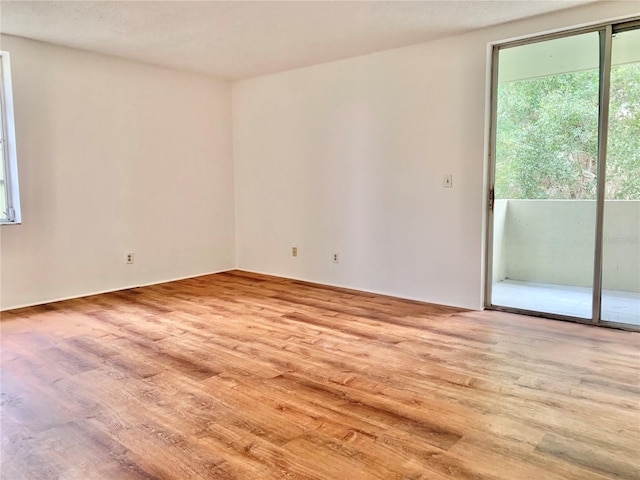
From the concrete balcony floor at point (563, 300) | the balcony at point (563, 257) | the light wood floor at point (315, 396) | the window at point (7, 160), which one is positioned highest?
the window at point (7, 160)

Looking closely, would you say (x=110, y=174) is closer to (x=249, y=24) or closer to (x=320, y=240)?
(x=249, y=24)

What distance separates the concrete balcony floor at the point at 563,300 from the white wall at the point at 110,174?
3.42 meters

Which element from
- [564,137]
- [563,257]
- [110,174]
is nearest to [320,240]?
[110,174]

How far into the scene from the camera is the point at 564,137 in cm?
354

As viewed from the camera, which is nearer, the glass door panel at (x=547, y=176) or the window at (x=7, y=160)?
the glass door panel at (x=547, y=176)

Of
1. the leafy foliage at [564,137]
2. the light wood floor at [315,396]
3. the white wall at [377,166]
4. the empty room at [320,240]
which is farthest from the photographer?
the white wall at [377,166]

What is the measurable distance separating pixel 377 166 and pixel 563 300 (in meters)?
2.01

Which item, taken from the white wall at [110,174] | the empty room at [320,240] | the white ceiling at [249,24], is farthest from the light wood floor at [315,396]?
the white ceiling at [249,24]

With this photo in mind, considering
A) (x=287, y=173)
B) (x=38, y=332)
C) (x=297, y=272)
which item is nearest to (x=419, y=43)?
(x=287, y=173)

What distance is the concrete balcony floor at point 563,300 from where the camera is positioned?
341cm

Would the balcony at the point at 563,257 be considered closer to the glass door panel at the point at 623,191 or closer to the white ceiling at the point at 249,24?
the glass door panel at the point at 623,191

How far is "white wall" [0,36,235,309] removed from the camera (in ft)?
13.4

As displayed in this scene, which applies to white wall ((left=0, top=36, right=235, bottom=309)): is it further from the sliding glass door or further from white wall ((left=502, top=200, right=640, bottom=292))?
white wall ((left=502, top=200, right=640, bottom=292))

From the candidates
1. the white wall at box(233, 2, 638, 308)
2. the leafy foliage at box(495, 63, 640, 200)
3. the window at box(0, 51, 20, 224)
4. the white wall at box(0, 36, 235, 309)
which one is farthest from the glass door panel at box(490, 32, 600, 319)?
the window at box(0, 51, 20, 224)
